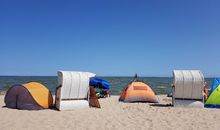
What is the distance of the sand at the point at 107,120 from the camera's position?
34.2 ft

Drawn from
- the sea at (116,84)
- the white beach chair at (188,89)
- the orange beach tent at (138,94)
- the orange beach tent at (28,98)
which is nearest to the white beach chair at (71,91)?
the orange beach tent at (28,98)

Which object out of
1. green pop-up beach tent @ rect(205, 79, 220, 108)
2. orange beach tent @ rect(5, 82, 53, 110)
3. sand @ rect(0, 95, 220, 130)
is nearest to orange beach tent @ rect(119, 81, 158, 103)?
green pop-up beach tent @ rect(205, 79, 220, 108)

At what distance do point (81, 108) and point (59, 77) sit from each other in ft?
6.65

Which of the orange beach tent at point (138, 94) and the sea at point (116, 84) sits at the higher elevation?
the orange beach tent at point (138, 94)

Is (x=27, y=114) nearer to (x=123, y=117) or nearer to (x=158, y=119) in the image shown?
(x=123, y=117)

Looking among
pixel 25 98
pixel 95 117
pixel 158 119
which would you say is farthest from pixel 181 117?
pixel 25 98

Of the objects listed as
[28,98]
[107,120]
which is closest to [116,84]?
[28,98]

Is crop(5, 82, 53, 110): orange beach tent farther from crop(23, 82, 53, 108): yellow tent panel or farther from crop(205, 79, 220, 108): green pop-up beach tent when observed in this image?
crop(205, 79, 220, 108): green pop-up beach tent

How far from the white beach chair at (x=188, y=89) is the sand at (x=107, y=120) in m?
2.00

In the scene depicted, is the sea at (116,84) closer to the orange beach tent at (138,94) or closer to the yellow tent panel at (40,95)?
the orange beach tent at (138,94)

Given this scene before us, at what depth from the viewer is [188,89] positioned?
1617cm

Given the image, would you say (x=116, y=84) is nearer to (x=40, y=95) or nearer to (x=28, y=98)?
(x=40, y=95)

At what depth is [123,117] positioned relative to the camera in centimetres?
1252

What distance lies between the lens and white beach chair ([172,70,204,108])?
16047mm
